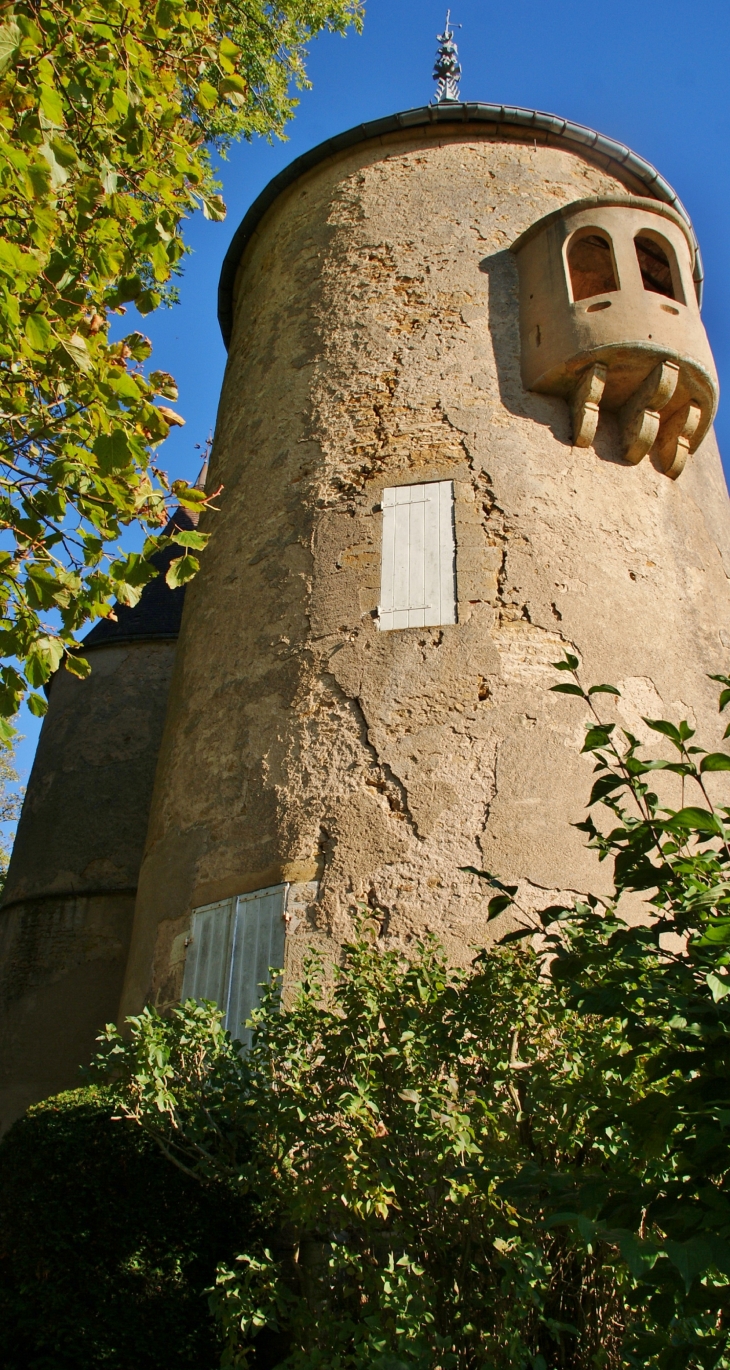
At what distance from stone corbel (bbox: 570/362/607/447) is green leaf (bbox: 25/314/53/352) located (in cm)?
450

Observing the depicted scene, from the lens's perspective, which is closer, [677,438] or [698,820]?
[698,820]

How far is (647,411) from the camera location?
802 centimetres

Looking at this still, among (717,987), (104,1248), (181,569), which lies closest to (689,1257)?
(717,987)

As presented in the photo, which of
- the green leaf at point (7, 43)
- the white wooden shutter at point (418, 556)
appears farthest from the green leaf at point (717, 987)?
the white wooden shutter at point (418, 556)

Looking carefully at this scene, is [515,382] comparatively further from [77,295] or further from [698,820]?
[698,820]

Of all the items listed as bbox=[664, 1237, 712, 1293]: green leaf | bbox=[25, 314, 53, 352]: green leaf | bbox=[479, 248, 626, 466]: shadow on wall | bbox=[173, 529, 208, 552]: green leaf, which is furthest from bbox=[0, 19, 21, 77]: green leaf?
bbox=[664, 1237, 712, 1293]: green leaf

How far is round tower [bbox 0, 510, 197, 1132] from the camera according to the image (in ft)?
33.8

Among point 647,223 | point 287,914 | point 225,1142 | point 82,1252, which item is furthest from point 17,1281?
point 647,223

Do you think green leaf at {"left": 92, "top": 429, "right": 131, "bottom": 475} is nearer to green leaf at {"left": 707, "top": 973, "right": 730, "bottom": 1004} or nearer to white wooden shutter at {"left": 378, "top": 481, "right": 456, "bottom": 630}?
white wooden shutter at {"left": 378, "top": 481, "right": 456, "bottom": 630}

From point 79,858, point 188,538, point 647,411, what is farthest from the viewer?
Answer: point 79,858

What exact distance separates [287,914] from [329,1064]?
1910 millimetres

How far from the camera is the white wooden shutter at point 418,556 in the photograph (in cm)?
711

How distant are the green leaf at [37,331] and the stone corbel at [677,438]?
206 inches

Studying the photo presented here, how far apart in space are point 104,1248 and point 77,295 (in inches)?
168
